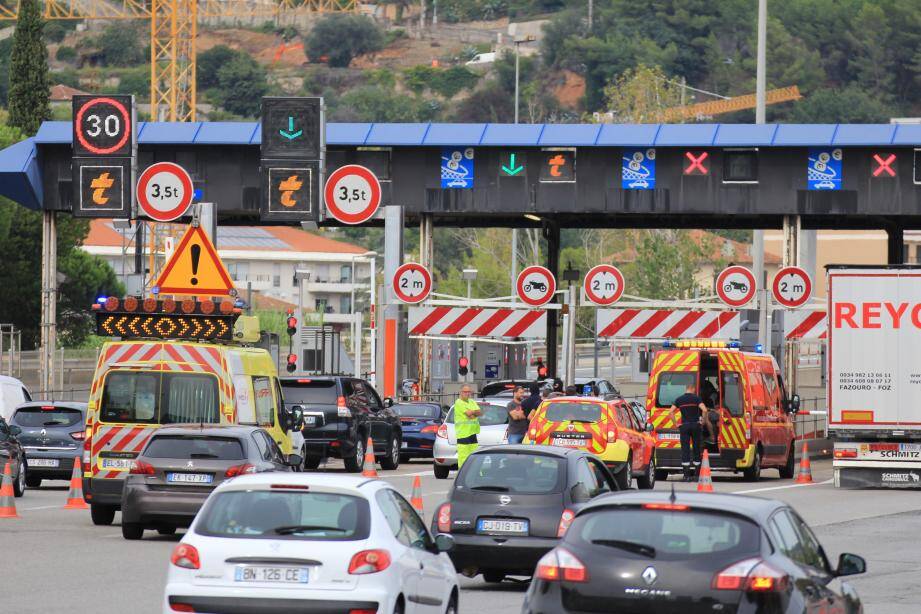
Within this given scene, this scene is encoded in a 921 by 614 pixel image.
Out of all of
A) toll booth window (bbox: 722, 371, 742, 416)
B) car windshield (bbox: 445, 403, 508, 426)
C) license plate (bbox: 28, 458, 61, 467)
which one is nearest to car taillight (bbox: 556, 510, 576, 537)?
license plate (bbox: 28, 458, 61, 467)

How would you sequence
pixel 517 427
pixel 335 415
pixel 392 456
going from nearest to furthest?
1. pixel 517 427
2. pixel 335 415
3. pixel 392 456

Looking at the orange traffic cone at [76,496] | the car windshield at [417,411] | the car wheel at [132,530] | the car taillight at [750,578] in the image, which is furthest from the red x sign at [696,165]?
the car taillight at [750,578]

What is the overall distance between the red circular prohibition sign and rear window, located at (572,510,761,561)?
79.0 ft

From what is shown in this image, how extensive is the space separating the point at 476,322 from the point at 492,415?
7.44m

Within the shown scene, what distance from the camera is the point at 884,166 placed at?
4312cm

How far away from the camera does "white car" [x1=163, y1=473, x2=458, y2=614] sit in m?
11.5

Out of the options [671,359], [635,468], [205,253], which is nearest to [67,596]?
[205,253]

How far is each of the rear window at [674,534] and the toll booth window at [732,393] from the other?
77.6 ft

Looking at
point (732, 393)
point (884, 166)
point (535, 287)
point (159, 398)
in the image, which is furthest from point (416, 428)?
point (159, 398)

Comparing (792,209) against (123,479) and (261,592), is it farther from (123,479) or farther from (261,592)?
(261,592)

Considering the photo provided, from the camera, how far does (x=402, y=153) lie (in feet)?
147

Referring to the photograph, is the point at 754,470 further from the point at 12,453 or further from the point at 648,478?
the point at 12,453

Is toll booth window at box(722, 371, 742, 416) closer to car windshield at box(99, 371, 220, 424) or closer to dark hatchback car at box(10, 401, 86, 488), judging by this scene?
dark hatchback car at box(10, 401, 86, 488)

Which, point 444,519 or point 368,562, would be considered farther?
point 444,519
